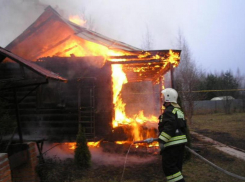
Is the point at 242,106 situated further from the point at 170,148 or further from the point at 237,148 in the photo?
the point at 170,148

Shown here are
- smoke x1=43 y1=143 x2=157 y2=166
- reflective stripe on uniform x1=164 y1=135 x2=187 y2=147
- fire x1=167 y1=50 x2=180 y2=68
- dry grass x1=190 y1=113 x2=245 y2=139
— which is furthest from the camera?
dry grass x1=190 y1=113 x2=245 y2=139

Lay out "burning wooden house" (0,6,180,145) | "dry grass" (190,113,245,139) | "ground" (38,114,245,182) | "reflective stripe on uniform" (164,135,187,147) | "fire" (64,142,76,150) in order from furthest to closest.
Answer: "dry grass" (190,113,245,139) < "fire" (64,142,76,150) < "burning wooden house" (0,6,180,145) < "ground" (38,114,245,182) < "reflective stripe on uniform" (164,135,187,147)

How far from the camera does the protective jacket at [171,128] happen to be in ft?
12.4

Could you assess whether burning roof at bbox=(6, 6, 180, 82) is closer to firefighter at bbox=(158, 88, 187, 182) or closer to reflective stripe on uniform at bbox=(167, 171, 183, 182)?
firefighter at bbox=(158, 88, 187, 182)

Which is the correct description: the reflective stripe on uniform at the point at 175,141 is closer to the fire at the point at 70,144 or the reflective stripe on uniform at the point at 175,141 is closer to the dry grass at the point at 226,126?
the fire at the point at 70,144

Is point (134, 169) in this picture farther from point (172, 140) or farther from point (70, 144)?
point (70, 144)

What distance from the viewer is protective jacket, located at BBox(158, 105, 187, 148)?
3785mm

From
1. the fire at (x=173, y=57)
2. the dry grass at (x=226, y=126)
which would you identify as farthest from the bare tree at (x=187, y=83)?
the fire at (x=173, y=57)

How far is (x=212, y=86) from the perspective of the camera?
31016 millimetres

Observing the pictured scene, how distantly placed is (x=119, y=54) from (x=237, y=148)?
5.94 meters

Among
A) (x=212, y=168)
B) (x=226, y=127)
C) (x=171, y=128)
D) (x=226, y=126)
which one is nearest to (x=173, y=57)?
(x=212, y=168)

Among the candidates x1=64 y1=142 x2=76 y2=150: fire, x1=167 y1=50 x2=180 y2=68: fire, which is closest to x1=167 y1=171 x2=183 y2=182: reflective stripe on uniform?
x1=167 y1=50 x2=180 y2=68: fire

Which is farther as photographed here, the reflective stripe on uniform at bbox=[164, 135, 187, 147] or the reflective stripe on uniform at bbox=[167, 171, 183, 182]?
the reflective stripe on uniform at bbox=[164, 135, 187, 147]

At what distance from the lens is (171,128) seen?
3.79m
